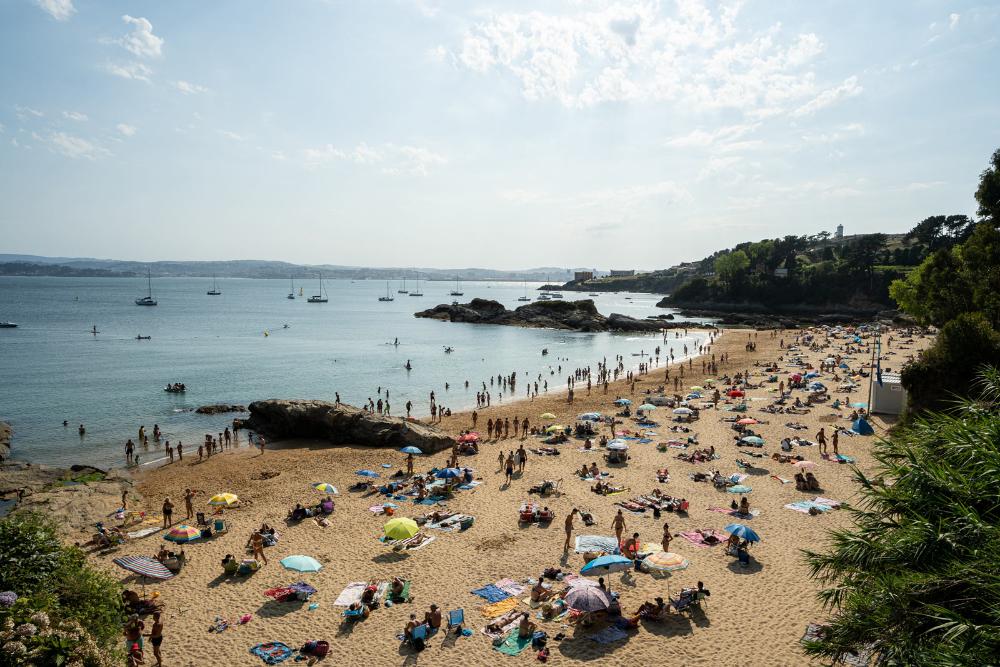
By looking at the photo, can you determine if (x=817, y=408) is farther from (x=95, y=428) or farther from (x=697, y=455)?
(x=95, y=428)

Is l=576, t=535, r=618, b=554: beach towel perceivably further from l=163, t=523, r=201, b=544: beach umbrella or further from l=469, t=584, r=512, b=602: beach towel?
l=163, t=523, r=201, b=544: beach umbrella

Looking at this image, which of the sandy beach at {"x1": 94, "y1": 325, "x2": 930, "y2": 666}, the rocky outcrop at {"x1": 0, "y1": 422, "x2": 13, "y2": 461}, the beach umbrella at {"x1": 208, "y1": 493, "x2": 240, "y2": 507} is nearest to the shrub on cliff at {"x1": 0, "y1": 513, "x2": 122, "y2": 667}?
the sandy beach at {"x1": 94, "y1": 325, "x2": 930, "y2": 666}

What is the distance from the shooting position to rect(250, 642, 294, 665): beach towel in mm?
10602

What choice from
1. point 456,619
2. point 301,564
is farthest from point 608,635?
point 301,564

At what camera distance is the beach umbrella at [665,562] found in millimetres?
13289

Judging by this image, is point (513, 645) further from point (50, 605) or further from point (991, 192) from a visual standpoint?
point (991, 192)

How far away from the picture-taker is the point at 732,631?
11344 mm

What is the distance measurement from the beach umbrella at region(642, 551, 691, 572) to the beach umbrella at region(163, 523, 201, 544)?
12602mm

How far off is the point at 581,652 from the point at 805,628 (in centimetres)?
484

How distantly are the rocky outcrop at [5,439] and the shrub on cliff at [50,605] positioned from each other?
2233 cm

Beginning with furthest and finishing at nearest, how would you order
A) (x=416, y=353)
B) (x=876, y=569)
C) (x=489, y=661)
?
1. (x=416, y=353)
2. (x=489, y=661)
3. (x=876, y=569)

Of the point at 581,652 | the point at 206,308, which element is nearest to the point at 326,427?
the point at 581,652

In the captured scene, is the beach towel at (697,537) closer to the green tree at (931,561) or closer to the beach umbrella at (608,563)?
the beach umbrella at (608,563)

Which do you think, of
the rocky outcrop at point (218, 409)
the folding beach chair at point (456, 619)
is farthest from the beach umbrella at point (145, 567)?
the rocky outcrop at point (218, 409)
